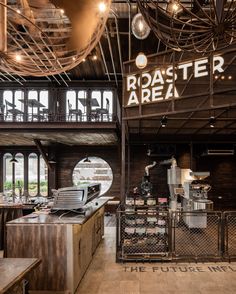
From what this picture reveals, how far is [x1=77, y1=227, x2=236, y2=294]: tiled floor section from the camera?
4.20 m

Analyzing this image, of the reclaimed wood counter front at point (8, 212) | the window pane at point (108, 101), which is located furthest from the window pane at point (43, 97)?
the reclaimed wood counter front at point (8, 212)

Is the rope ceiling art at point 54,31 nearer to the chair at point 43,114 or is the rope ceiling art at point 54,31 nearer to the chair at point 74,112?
the chair at point 74,112

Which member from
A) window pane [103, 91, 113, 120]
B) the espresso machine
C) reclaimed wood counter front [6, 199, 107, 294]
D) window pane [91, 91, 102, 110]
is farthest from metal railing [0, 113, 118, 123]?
reclaimed wood counter front [6, 199, 107, 294]

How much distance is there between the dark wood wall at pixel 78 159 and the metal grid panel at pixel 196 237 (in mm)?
4342

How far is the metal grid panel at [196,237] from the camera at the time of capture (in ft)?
18.6

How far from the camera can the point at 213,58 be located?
17.9 feet

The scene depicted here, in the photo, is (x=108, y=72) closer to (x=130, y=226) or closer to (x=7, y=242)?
(x=130, y=226)

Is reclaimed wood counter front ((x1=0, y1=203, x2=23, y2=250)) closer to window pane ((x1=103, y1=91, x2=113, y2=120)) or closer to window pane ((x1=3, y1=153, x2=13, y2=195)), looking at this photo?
window pane ((x1=103, y1=91, x2=113, y2=120))

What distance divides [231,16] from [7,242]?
375cm

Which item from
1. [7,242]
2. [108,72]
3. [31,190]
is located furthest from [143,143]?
[7,242]

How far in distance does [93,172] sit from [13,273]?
33.3 ft

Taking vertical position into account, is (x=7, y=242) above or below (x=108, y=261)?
above

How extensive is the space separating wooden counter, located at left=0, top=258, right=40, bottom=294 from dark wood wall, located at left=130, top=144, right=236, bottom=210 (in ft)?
31.8

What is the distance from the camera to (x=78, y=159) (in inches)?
491
